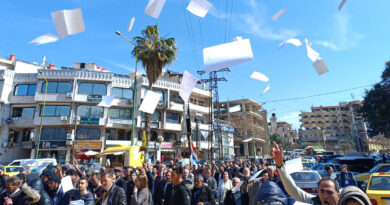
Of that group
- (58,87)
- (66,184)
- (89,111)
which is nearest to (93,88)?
(89,111)

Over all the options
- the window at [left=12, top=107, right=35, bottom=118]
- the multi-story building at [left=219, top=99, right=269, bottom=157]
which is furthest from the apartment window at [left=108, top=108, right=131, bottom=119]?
the multi-story building at [left=219, top=99, right=269, bottom=157]

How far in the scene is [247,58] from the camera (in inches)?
136

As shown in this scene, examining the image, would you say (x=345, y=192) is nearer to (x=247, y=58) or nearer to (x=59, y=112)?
(x=247, y=58)

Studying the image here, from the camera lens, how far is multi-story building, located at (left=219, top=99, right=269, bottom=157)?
134 ft

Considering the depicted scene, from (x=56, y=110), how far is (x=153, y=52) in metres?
Result: 18.7

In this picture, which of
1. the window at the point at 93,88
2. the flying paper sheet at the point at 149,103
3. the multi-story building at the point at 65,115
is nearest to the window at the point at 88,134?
the multi-story building at the point at 65,115

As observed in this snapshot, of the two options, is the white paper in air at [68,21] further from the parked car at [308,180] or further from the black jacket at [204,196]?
the parked car at [308,180]

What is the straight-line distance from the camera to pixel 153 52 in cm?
2080

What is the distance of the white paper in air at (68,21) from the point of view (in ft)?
12.3

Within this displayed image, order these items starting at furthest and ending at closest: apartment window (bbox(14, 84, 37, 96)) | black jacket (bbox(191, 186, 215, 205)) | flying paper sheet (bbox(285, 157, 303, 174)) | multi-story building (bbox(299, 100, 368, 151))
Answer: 1. multi-story building (bbox(299, 100, 368, 151))
2. apartment window (bbox(14, 84, 37, 96))
3. black jacket (bbox(191, 186, 215, 205))
4. flying paper sheet (bbox(285, 157, 303, 174))

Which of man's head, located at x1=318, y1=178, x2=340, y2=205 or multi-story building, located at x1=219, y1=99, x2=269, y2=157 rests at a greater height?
multi-story building, located at x1=219, y1=99, x2=269, y2=157

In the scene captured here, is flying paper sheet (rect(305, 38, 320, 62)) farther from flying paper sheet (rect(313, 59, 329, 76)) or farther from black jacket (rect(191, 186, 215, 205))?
black jacket (rect(191, 186, 215, 205))

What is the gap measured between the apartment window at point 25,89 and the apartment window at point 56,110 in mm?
3414

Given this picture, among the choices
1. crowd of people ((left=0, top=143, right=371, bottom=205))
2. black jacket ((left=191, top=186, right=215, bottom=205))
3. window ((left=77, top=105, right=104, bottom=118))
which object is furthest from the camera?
window ((left=77, top=105, right=104, bottom=118))
